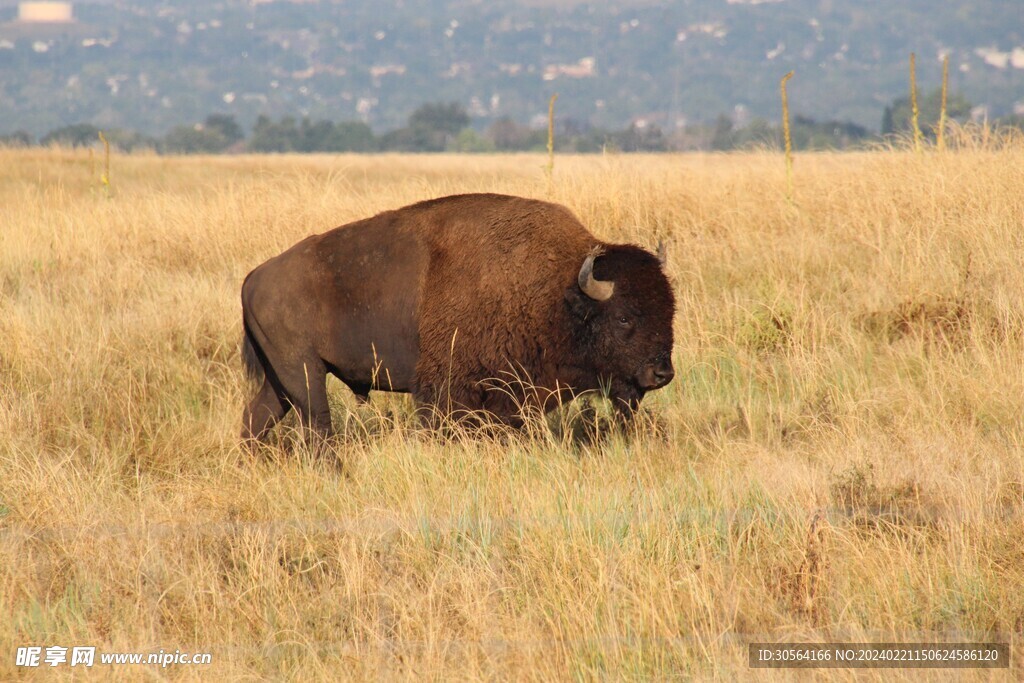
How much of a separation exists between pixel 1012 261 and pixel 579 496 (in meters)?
5.02

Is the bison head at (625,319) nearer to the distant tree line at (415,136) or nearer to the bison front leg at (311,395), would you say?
the bison front leg at (311,395)

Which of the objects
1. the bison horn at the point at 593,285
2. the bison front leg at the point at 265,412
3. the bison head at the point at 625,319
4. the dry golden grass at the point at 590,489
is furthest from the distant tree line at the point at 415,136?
the bison front leg at the point at 265,412

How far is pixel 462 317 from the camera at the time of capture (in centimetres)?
627

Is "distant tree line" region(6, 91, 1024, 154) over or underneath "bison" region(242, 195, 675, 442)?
underneath

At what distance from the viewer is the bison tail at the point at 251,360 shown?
6.59 m

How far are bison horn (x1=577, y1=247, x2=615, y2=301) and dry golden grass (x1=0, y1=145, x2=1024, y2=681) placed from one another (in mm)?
878

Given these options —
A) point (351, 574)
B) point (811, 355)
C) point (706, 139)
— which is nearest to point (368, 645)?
point (351, 574)

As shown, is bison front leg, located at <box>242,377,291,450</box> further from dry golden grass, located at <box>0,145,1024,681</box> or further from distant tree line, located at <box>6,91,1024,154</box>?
distant tree line, located at <box>6,91,1024,154</box>

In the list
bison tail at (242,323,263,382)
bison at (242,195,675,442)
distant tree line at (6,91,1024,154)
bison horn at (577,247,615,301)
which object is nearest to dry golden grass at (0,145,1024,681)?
bison at (242,195,675,442)

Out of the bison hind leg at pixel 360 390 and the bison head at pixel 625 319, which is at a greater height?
the bison head at pixel 625 319

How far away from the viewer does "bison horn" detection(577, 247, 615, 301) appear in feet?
20.2

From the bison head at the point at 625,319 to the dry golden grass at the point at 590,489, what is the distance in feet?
1.28

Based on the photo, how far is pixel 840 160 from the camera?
12.9 metres

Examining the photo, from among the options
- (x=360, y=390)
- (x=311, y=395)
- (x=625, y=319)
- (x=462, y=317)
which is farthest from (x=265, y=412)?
(x=625, y=319)
